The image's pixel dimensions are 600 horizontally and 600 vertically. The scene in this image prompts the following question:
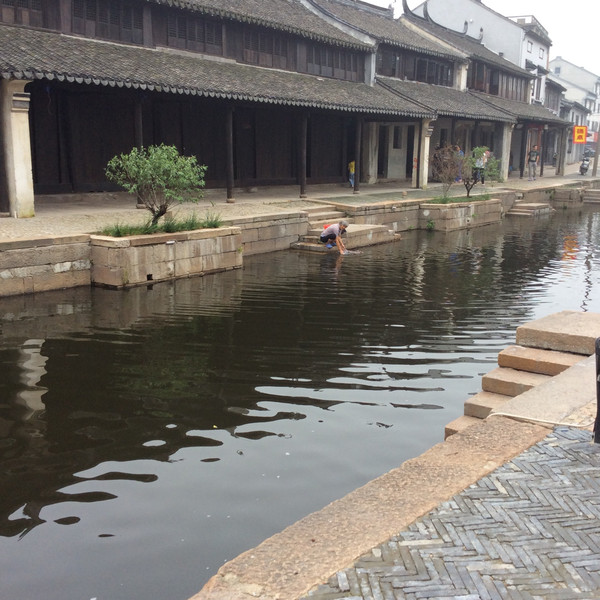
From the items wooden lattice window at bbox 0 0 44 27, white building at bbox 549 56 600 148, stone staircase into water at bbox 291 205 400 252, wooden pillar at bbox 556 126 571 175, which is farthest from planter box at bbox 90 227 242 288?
white building at bbox 549 56 600 148

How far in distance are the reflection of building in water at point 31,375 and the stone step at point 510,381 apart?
4296 mm

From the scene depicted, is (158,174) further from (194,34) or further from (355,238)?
(194,34)

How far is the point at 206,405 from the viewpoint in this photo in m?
6.60

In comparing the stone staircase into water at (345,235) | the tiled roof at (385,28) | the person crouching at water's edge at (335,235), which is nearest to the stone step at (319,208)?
the stone staircase into water at (345,235)

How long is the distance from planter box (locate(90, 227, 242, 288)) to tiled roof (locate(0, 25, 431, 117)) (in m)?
3.96

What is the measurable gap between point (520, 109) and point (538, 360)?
35030 millimetres

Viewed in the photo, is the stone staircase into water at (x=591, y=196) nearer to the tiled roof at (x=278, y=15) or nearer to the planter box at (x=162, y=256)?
the tiled roof at (x=278, y=15)

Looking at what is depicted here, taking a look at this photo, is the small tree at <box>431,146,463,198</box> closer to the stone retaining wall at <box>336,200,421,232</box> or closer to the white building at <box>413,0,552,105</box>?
the stone retaining wall at <box>336,200,421,232</box>

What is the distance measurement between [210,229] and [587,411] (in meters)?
9.41

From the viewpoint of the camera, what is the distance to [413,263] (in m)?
15.5

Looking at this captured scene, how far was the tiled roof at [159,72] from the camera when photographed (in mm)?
13531

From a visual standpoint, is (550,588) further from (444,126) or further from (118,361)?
(444,126)

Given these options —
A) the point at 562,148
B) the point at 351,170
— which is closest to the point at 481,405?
the point at 351,170

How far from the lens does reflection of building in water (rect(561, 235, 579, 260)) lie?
17.3 meters
